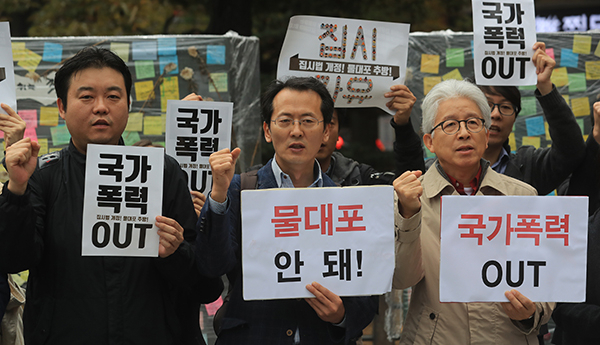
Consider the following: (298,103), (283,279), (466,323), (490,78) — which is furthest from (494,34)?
(283,279)

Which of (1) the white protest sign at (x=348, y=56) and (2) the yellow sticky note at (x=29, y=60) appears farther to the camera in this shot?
(2) the yellow sticky note at (x=29, y=60)

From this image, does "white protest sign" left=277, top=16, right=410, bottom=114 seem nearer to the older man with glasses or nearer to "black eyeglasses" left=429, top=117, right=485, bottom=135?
the older man with glasses

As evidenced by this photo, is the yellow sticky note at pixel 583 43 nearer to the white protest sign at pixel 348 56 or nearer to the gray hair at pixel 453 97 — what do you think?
the white protest sign at pixel 348 56

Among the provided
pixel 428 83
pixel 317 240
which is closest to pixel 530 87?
pixel 428 83

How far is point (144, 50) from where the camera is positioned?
608 centimetres

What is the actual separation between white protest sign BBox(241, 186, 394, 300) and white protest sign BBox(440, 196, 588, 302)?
0.27 m

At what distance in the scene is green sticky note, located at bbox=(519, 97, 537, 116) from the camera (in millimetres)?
6262

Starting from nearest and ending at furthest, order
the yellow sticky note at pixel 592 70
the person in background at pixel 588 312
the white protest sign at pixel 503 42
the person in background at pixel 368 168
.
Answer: the person in background at pixel 588 312, the person in background at pixel 368 168, the white protest sign at pixel 503 42, the yellow sticky note at pixel 592 70

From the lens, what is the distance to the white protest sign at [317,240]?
273 centimetres

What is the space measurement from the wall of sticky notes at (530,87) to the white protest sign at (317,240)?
3.55 metres

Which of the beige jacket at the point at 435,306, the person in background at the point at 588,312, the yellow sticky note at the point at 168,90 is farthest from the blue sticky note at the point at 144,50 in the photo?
the person in background at the point at 588,312

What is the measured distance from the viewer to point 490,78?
3938 mm

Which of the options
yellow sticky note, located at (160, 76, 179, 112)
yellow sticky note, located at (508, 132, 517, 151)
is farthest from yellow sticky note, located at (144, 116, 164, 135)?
yellow sticky note, located at (508, 132, 517, 151)

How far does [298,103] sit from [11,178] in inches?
49.0
